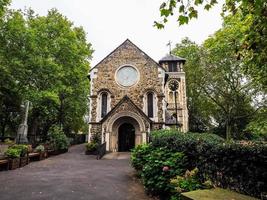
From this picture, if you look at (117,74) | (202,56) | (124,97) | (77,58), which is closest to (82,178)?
(124,97)

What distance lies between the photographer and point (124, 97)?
65.3 feet

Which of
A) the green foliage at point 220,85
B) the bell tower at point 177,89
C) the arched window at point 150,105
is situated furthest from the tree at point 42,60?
the green foliage at point 220,85

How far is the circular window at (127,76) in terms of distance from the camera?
2178 cm

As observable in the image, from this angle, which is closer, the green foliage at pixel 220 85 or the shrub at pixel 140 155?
the shrub at pixel 140 155

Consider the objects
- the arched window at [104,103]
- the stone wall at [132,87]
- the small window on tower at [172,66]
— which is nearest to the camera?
the stone wall at [132,87]

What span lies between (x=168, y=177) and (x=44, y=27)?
72.1 feet

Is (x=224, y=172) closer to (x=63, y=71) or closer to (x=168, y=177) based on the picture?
(x=168, y=177)

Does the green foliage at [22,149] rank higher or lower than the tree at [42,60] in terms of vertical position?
lower

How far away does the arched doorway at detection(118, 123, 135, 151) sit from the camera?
2142cm

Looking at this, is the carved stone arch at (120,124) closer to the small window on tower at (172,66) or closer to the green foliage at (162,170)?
the green foliage at (162,170)

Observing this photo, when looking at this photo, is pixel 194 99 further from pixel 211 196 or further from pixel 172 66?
pixel 211 196

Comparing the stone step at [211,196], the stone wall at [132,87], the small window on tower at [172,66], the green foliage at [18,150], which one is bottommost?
the stone step at [211,196]

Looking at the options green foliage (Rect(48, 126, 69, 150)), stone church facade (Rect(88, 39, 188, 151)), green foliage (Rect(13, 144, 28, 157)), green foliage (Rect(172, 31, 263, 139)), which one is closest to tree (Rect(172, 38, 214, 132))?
green foliage (Rect(172, 31, 263, 139))

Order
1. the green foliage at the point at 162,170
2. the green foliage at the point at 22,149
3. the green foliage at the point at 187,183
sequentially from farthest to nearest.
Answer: the green foliage at the point at 22,149 → the green foliage at the point at 162,170 → the green foliage at the point at 187,183
